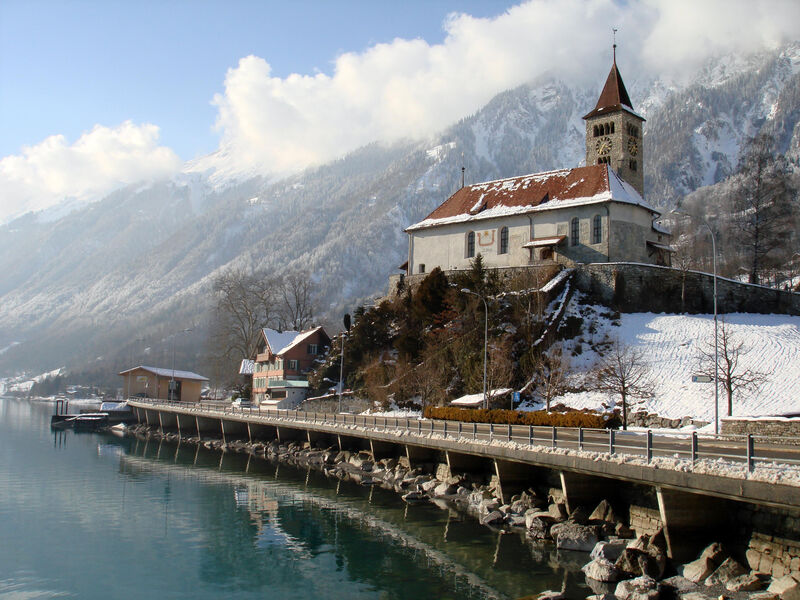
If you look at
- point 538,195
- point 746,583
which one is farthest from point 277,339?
point 746,583

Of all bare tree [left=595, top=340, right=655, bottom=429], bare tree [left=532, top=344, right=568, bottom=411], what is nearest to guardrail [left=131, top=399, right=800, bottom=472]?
bare tree [left=595, top=340, right=655, bottom=429]

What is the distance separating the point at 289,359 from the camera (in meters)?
85.6

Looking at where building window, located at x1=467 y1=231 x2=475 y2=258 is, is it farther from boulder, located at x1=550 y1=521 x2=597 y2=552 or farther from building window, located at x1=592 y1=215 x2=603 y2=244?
boulder, located at x1=550 y1=521 x2=597 y2=552

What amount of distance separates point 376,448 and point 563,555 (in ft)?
82.5

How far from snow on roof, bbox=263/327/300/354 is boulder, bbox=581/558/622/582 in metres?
68.3

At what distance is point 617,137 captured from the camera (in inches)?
3088

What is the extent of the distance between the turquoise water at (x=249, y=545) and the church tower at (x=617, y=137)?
51.6 meters

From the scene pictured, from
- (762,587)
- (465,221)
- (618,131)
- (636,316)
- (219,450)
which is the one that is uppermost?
(618,131)

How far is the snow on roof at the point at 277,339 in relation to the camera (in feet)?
288

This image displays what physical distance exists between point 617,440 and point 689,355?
29316mm

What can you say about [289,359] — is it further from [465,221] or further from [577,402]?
[577,402]

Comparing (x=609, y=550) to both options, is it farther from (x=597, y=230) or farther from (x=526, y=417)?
(x=597, y=230)

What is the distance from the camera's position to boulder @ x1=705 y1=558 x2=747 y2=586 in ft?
63.1

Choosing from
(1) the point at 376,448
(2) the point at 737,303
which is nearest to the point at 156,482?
(1) the point at 376,448
